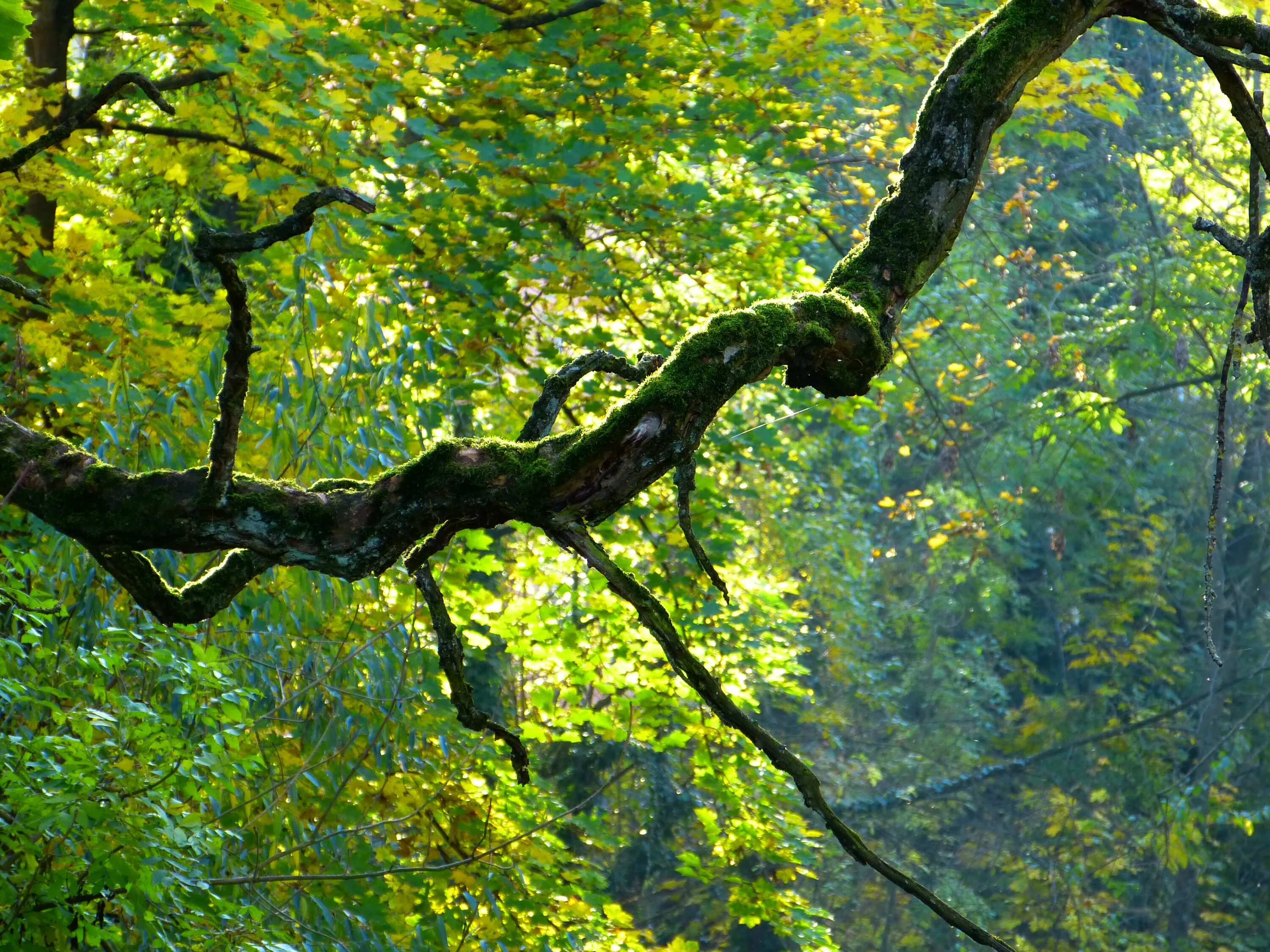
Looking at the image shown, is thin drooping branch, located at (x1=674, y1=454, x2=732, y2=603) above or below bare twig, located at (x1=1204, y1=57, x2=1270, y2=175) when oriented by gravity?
below

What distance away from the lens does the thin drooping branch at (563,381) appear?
1.70m

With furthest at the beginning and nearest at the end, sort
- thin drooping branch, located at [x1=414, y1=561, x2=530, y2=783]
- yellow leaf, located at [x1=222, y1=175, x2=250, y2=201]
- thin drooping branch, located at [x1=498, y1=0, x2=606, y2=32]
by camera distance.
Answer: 1. thin drooping branch, located at [x1=498, y1=0, x2=606, y2=32]
2. yellow leaf, located at [x1=222, y1=175, x2=250, y2=201]
3. thin drooping branch, located at [x1=414, y1=561, x2=530, y2=783]

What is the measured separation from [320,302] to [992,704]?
47.5 ft

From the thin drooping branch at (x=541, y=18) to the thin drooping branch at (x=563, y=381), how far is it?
3.66 metres

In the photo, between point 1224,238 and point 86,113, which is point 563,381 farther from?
point 1224,238

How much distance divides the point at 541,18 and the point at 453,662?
4089mm

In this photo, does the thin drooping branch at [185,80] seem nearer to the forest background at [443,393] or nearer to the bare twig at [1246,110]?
the forest background at [443,393]

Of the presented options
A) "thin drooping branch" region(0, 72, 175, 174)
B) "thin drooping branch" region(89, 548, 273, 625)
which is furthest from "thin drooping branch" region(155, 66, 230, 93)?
"thin drooping branch" region(89, 548, 273, 625)

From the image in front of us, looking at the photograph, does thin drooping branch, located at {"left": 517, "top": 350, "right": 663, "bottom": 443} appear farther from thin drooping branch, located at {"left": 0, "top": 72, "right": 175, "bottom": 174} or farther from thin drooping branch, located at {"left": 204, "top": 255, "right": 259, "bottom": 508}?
thin drooping branch, located at {"left": 0, "top": 72, "right": 175, "bottom": 174}

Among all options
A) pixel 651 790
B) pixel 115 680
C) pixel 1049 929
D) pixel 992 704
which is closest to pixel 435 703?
pixel 115 680

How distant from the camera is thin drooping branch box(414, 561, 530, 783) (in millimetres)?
1667

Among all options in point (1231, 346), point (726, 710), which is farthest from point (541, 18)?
point (726, 710)

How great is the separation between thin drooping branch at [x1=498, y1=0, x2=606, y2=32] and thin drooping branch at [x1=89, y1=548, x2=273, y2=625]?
3776 mm

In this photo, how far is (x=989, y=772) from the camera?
15.4 metres
